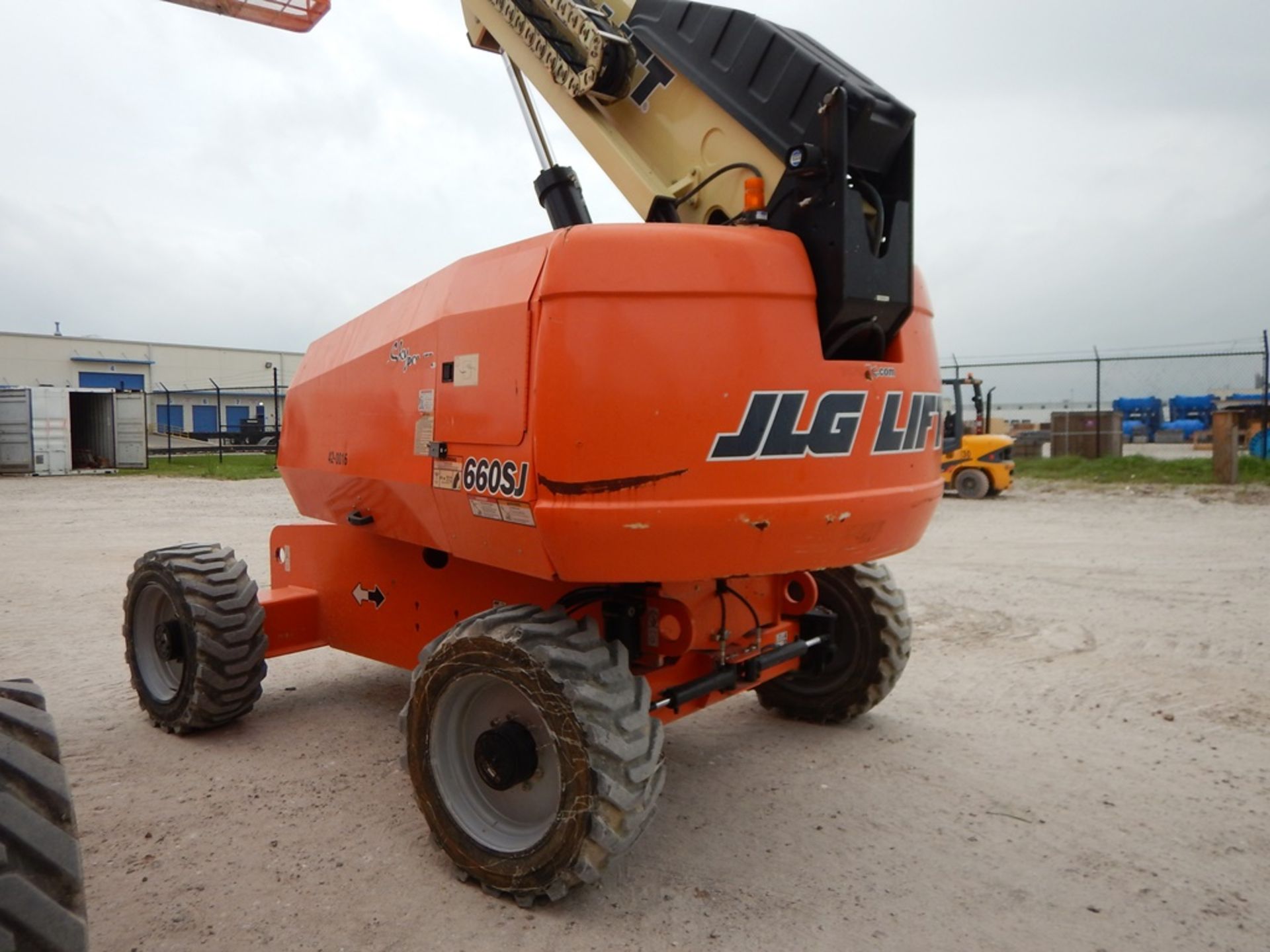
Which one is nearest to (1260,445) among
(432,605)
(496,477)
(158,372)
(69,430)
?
(432,605)

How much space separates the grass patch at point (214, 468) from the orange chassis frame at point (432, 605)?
1565 centimetres

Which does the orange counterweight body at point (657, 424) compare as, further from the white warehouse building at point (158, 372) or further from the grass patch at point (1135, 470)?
the white warehouse building at point (158, 372)

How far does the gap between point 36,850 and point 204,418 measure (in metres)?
48.1

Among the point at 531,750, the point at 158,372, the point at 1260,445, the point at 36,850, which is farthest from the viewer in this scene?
the point at 158,372

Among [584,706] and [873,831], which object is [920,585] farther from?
[584,706]

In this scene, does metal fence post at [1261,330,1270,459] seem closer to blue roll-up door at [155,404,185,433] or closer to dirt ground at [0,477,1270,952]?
dirt ground at [0,477,1270,952]

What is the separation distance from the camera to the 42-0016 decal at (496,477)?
278cm

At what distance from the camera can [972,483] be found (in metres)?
15.2

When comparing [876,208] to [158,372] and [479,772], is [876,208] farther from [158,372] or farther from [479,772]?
[158,372]

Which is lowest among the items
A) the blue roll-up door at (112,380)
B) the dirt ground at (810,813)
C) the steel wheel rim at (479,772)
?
the dirt ground at (810,813)

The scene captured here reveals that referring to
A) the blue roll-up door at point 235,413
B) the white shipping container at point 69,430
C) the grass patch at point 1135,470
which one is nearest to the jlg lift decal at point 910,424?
the grass patch at point 1135,470

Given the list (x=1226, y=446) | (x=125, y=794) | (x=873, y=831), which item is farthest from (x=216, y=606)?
(x=1226, y=446)

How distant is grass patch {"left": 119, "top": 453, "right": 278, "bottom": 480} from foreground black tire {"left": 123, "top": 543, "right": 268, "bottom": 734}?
15665mm

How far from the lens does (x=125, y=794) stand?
376cm
